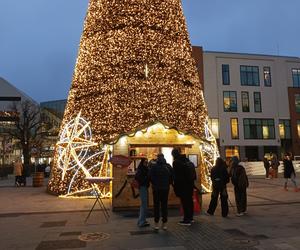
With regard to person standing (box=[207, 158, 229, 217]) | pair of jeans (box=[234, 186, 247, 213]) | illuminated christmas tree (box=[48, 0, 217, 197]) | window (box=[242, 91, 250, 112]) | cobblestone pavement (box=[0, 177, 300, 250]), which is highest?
window (box=[242, 91, 250, 112])

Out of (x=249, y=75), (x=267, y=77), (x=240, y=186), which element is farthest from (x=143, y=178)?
(x=267, y=77)

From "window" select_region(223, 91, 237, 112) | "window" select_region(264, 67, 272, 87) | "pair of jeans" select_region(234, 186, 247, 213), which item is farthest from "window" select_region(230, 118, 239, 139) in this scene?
"pair of jeans" select_region(234, 186, 247, 213)

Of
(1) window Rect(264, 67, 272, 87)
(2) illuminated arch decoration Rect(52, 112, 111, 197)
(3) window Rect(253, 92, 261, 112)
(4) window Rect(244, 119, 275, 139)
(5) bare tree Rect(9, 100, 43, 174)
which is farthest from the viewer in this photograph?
(1) window Rect(264, 67, 272, 87)

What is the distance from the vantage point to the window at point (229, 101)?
48000 mm

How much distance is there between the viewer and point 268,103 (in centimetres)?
4981

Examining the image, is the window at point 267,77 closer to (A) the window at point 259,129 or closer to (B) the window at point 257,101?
(B) the window at point 257,101

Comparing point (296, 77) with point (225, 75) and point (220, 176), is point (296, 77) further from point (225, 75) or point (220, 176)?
point (220, 176)

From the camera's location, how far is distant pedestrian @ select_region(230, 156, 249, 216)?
10109mm

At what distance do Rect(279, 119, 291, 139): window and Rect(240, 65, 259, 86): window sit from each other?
21.3 feet

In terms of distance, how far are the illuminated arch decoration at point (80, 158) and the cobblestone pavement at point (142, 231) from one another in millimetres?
3188

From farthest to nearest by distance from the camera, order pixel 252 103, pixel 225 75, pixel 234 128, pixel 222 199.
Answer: pixel 252 103, pixel 225 75, pixel 234 128, pixel 222 199

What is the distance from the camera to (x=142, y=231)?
8.02m

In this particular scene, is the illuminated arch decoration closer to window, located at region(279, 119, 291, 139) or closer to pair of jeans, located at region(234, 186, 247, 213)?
pair of jeans, located at region(234, 186, 247, 213)

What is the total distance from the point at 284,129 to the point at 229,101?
9162 millimetres
